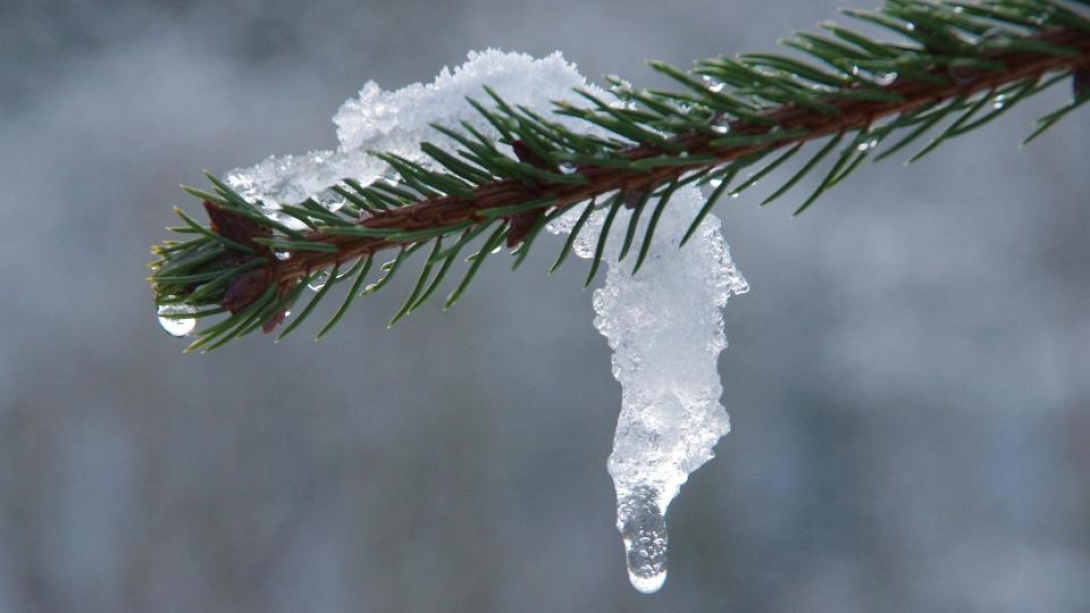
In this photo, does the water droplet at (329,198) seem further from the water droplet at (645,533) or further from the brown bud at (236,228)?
the water droplet at (645,533)

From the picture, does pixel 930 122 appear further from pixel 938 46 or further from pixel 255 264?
pixel 255 264

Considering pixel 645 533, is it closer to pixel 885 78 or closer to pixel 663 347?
pixel 663 347

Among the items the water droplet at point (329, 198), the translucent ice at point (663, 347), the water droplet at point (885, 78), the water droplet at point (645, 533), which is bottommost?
the water droplet at point (645, 533)

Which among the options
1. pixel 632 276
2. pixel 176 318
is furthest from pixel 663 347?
pixel 176 318

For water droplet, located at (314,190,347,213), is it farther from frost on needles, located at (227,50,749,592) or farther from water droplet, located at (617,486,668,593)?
water droplet, located at (617,486,668,593)

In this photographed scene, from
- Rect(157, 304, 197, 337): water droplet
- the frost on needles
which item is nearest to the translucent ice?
the frost on needles

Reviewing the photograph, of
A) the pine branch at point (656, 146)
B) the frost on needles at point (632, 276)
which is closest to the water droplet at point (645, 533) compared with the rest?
the frost on needles at point (632, 276)

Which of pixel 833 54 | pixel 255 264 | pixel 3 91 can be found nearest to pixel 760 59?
pixel 833 54

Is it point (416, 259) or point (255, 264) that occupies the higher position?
point (416, 259)
